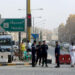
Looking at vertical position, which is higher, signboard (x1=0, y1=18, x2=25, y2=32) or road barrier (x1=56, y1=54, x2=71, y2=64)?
signboard (x1=0, y1=18, x2=25, y2=32)

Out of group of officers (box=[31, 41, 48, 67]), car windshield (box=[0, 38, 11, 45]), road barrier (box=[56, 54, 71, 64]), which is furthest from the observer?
car windshield (box=[0, 38, 11, 45])

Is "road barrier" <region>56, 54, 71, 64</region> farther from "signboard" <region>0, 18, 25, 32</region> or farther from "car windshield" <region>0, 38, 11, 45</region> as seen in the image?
"car windshield" <region>0, 38, 11, 45</region>

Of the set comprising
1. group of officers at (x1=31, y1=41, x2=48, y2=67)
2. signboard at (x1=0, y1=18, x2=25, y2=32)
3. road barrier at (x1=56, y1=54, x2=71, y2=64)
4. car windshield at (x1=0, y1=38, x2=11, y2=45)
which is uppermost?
signboard at (x1=0, y1=18, x2=25, y2=32)

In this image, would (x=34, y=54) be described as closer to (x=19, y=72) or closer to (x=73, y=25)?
(x=19, y=72)

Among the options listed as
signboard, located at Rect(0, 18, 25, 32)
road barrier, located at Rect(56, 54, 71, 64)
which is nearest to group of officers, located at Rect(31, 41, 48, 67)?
road barrier, located at Rect(56, 54, 71, 64)

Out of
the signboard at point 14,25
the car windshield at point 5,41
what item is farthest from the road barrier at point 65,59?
A: the car windshield at point 5,41

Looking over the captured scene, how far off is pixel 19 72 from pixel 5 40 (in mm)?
18658

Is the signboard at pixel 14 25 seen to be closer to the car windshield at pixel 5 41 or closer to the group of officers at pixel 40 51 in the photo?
the group of officers at pixel 40 51

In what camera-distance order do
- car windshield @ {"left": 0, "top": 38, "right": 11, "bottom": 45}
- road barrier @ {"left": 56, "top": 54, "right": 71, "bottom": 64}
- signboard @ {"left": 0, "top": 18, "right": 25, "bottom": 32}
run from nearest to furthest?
road barrier @ {"left": 56, "top": 54, "right": 71, "bottom": 64}, signboard @ {"left": 0, "top": 18, "right": 25, "bottom": 32}, car windshield @ {"left": 0, "top": 38, "right": 11, "bottom": 45}

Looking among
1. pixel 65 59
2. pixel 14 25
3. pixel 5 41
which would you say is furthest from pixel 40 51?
pixel 5 41

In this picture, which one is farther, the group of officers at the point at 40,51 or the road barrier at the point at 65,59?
the road barrier at the point at 65,59

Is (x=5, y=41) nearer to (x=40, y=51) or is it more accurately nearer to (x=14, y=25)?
(x=14, y=25)

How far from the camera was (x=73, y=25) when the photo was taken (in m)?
123

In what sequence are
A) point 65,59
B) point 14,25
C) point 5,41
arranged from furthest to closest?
1. point 5,41
2. point 14,25
3. point 65,59
